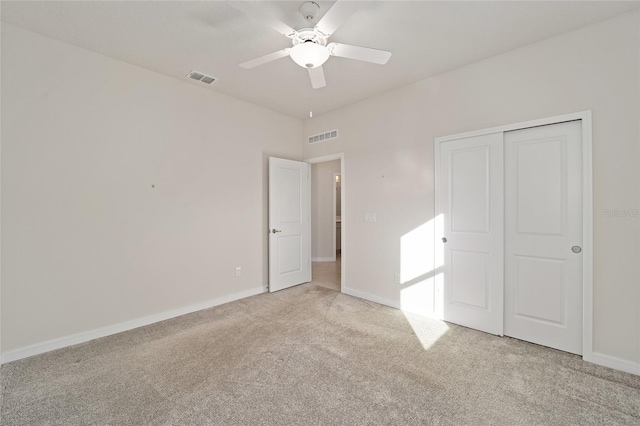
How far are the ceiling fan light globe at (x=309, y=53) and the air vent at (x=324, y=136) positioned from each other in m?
2.29

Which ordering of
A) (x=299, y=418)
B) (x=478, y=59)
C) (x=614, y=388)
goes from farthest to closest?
(x=478, y=59)
(x=614, y=388)
(x=299, y=418)

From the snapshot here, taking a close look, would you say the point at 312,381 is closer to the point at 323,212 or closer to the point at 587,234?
the point at 587,234

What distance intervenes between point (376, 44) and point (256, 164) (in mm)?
2364

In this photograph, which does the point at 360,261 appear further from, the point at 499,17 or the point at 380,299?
the point at 499,17

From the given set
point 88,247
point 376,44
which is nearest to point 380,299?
point 376,44

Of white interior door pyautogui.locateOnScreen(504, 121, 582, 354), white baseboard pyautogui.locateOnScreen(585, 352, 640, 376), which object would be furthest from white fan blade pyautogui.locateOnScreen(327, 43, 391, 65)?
white baseboard pyautogui.locateOnScreen(585, 352, 640, 376)

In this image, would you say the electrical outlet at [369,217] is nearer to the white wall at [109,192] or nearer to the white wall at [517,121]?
the white wall at [517,121]

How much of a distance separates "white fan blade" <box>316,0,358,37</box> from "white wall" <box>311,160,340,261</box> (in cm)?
478

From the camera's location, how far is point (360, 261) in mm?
4020

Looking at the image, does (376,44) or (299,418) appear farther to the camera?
(376,44)

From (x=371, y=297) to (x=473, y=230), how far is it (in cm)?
166

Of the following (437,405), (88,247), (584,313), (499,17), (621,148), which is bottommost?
(437,405)

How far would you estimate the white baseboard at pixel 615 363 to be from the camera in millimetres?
2141

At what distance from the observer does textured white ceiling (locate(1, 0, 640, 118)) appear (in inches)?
83.6
